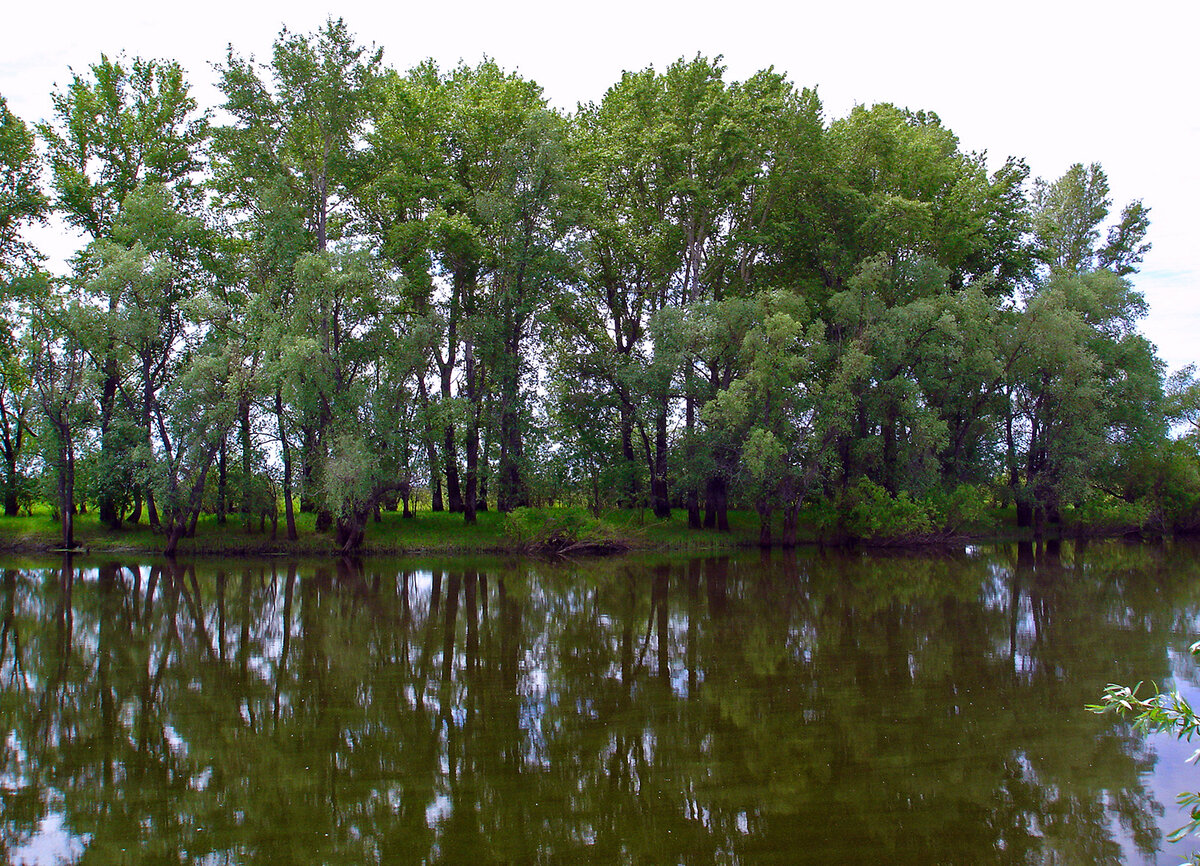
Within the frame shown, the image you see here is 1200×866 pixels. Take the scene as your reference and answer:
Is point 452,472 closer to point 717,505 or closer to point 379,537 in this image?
point 379,537

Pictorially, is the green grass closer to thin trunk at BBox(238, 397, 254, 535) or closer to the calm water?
thin trunk at BBox(238, 397, 254, 535)

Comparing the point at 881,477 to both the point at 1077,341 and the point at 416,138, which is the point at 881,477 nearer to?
the point at 1077,341

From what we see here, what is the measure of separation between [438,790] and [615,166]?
30756 mm

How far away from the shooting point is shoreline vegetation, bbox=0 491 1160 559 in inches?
1169

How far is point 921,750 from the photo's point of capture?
7746mm

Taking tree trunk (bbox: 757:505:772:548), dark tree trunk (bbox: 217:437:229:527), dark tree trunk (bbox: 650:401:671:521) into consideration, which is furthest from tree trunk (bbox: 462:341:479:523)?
tree trunk (bbox: 757:505:772:548)

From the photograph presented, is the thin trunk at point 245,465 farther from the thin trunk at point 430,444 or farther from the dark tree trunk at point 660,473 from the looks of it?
the dark tree trunk at point 660,473

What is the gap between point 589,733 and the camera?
27.2ft

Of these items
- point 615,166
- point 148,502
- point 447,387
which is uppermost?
point 615,166

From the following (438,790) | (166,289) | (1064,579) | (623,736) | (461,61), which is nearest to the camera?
(438,790)

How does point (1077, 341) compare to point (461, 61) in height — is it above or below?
below

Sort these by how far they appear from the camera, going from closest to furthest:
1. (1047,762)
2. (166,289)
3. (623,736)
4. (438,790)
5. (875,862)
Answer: (875,862), (438,790), (1047,762), (623,736), (166,289)

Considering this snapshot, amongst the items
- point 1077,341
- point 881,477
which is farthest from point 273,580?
point 1077,341

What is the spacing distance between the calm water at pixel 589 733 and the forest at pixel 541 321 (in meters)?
12.9
